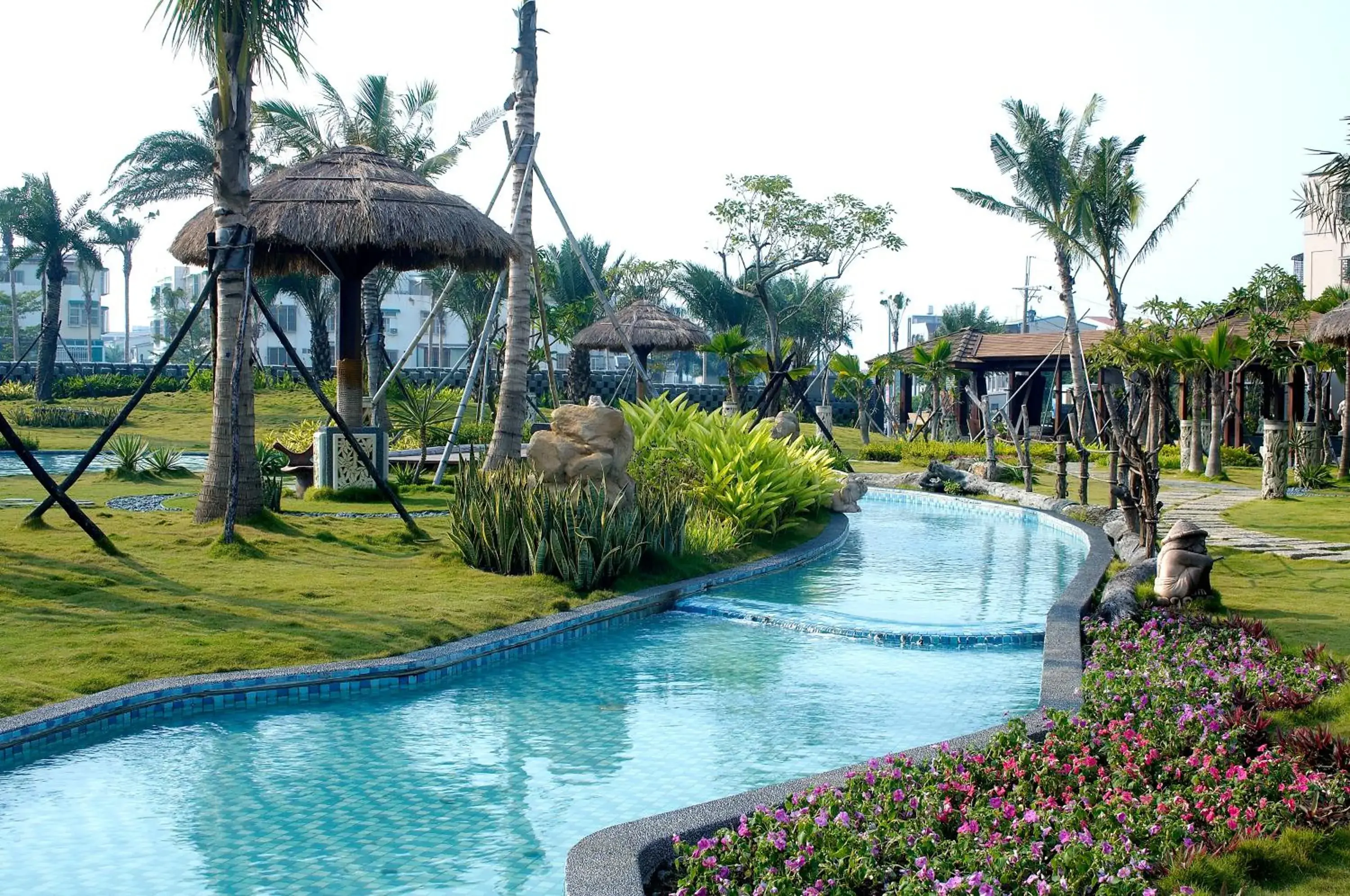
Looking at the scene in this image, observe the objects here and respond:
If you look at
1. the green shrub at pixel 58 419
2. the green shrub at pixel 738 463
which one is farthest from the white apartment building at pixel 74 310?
the green shrub at pixel 738 463

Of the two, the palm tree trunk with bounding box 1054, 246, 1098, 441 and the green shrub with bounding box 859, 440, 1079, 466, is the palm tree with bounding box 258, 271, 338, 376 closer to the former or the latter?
the green shrub with bounding box 859, 440, 1079, 466

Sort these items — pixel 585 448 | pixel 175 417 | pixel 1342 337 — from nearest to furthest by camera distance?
pixel 585 448, pixel 1342 337, pixel 175 417

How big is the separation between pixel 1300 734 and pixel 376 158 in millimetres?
13420

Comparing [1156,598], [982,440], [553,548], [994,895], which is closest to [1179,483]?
[982,440]

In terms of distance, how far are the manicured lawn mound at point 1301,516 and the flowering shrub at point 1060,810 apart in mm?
8107

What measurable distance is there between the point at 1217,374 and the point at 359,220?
15.0 metres

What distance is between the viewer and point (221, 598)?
340 inches

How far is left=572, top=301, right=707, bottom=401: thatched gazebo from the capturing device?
30.5 meters

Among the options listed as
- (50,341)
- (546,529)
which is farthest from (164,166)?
(546,529)

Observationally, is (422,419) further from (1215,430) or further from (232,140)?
(1215,430)

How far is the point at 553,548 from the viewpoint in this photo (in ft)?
32.8

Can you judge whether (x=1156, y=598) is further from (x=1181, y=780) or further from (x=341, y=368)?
(x=341, y=368)

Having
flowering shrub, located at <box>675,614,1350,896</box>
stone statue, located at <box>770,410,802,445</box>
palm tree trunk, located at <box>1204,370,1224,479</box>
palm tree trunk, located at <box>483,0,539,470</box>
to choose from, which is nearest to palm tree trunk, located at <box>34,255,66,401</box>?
palm tree trunk, located at <box>483,0,539,470</box>

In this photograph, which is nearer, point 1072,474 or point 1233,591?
point 1233,591
